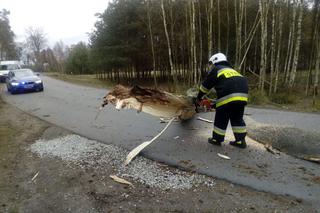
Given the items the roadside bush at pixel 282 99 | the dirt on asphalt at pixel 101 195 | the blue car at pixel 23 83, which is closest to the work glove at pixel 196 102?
the dirt on asphalt at pixel 101 195

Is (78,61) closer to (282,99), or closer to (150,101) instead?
(282,99)

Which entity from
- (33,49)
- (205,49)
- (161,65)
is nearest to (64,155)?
(205,49)

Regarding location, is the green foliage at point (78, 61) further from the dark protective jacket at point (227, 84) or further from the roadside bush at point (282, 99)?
the dark protective jacket at point (227, 84)

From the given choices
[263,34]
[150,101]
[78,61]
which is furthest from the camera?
[78,61]

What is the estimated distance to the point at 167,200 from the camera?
3229 mm

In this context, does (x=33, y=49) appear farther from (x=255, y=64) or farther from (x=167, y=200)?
(x=167, y=200)

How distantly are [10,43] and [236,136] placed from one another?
52.6 meters

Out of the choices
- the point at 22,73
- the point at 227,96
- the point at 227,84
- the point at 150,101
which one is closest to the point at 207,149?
the point at 227,96

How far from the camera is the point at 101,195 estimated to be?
342cm

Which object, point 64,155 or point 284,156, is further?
point 64,155

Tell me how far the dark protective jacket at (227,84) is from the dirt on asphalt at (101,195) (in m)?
1.68

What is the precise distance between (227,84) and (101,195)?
9.46 ft

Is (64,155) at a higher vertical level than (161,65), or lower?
lower

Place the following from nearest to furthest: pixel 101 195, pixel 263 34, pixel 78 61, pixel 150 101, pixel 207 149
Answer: pixel 101 195 < pixel 207 149 < pixel 150 101 < pixel 263 34 < pixel 78 61
